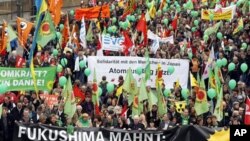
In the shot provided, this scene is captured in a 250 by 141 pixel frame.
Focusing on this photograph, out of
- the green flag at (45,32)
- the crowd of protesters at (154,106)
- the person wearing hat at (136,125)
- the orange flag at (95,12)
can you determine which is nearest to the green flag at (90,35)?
the crowd of protesters at (154,106)

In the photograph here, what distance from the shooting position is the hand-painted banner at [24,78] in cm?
1598

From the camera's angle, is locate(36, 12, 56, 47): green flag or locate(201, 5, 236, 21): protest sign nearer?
locate(36, 12, 56, 47): green flag

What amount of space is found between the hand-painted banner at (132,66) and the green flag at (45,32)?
223 cm

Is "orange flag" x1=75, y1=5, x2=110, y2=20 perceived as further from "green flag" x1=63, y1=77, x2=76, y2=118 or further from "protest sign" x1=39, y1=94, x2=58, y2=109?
"green flag" x1=63, y1=77, x2=76, y2=118

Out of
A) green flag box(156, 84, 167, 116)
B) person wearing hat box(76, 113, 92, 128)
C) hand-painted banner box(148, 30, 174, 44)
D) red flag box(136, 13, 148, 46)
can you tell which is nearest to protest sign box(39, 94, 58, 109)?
person wearing hat box(76, 113, 92, 128)

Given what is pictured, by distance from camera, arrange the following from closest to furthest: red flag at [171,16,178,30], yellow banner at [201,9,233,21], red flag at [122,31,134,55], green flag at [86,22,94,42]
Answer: red flag at [122,31,134,55]
green flag at [86,22,94,42]
red flag at [171,16,178,30]
yellow banner at [201,9,233,21]

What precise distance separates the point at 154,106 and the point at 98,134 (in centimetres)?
348

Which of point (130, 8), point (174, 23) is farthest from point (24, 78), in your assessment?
point (130, 8)

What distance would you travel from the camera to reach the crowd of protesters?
1551cm

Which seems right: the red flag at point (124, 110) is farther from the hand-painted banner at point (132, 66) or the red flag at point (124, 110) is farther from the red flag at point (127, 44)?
the red flag at point (127, 44)

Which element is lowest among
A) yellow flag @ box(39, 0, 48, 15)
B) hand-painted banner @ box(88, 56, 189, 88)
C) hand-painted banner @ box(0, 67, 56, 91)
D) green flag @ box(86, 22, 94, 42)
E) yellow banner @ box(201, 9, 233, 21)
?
hand-painted banner @ box(88, 56, 189, 88)

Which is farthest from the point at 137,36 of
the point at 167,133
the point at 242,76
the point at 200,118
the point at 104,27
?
the point at 167,133

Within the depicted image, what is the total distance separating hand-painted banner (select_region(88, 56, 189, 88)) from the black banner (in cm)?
707

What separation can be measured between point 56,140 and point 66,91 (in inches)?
98.9
